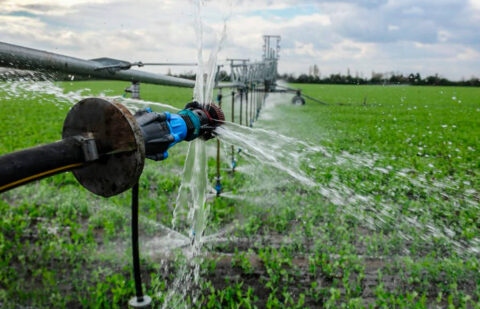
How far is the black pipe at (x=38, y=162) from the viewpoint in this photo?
63 centimetres

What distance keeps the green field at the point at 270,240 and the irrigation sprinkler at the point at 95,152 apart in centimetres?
75

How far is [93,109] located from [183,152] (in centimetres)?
620

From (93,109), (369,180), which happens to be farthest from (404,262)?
(93,109)

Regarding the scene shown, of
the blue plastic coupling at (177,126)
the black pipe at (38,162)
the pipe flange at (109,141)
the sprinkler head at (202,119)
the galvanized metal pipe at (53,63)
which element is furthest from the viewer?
the sprinkler head at (202,119)

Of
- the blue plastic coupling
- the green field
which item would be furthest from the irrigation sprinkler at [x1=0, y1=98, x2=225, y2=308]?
the green field

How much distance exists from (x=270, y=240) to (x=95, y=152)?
8.80ft

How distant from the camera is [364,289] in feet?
8.48

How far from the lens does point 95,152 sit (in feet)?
2.62

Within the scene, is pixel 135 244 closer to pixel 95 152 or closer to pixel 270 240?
pixel 95 152

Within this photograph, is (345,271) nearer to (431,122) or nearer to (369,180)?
(369,180)

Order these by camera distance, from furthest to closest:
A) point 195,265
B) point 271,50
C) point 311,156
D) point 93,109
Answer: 1. point 271,50
2. point 311,156
3. point 195,265
4. point 93,109

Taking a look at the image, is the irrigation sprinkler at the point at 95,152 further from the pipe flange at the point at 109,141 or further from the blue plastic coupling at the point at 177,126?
the blue plastic coupling at the point at 177,126

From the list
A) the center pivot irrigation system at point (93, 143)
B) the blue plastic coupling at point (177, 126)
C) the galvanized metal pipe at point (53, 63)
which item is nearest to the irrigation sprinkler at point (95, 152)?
the center pivot irrigation system at point (93, 143)

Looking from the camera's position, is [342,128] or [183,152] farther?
[342,128]
